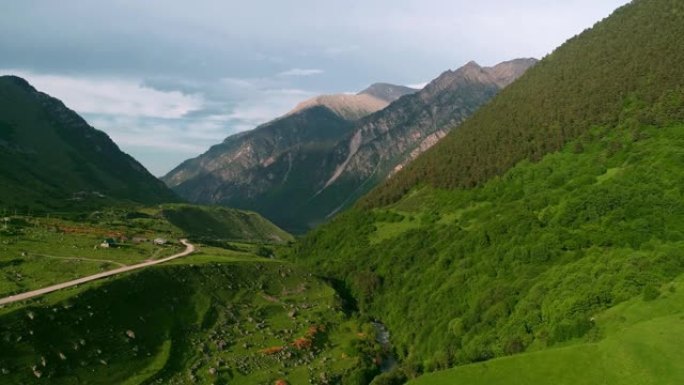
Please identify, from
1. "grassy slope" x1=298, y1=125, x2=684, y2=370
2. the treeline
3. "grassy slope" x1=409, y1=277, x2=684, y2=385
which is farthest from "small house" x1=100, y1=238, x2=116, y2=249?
"grassy slope" x1=409, y1=277, x2=684, y2=385

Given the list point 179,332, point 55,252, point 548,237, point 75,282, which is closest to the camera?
point 179,332

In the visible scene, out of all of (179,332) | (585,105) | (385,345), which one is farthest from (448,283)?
(585,105)

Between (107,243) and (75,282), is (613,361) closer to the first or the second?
(75,282)

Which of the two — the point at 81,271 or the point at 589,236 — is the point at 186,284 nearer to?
the point at 81,271

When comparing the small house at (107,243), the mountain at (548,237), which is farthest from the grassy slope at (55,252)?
the mountain at (548,237)

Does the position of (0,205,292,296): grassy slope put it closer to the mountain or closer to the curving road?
the curving road

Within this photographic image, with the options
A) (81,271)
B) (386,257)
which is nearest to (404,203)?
(386,257)
